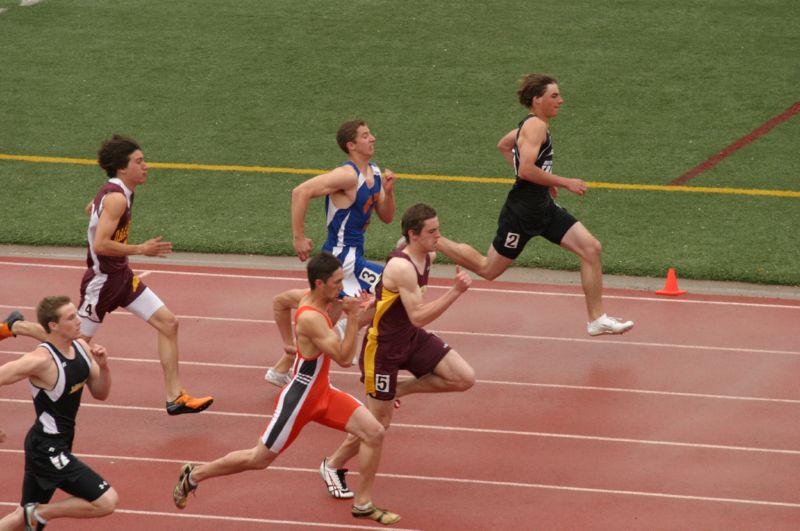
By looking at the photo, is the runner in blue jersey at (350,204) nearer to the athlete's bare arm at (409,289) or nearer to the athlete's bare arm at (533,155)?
the athlete's bare arm at (533,155)

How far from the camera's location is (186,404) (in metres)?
9.75

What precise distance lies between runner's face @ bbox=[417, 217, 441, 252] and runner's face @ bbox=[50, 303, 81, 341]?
2.20m

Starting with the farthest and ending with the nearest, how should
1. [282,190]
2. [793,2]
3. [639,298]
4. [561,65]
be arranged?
1. [793,2]
2. [561,65]
3. [282,190]
4. [639,298]

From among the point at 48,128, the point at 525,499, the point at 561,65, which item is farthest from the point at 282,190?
the point at 525,499

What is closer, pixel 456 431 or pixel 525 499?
pixel 525 499

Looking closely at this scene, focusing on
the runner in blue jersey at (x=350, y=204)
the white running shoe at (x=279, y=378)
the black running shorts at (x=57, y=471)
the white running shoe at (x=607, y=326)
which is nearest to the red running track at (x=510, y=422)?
the white running shoe at (x=279, y=378)

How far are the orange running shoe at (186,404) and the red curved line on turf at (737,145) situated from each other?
8.13 meters

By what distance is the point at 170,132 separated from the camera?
1817 cm

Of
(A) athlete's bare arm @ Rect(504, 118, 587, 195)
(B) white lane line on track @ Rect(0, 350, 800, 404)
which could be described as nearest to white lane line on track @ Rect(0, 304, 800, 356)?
(B) white lane line on track @ Rect(0, 350, 800, 404)

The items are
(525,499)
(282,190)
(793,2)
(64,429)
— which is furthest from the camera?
(793,2)

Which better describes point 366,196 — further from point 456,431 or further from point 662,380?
point 662,380

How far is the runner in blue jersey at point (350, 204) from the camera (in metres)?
9.91

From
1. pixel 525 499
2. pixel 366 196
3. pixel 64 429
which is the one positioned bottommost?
pixel 525 499

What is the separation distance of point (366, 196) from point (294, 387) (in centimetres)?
242
